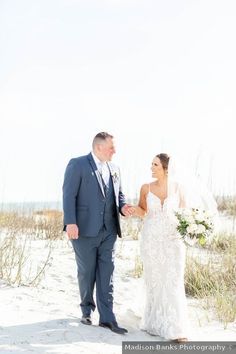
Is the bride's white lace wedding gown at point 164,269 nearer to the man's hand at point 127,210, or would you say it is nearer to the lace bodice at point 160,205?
the lace bodice at point 160,205

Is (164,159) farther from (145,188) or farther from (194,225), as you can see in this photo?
(194,225)

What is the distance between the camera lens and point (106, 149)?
5.82m

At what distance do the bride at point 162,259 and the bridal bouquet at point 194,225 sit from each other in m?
0.21

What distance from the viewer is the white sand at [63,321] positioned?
525 centimetres

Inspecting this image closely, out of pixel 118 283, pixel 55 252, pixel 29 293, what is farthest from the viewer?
pixel 55 252

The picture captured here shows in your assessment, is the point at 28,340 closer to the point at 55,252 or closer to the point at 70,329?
the point at 70,329

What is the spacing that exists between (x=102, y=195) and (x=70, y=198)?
331 mm

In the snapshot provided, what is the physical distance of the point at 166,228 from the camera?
19.4ft

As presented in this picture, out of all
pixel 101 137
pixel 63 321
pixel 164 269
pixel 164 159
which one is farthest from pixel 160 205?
pixel 63 321

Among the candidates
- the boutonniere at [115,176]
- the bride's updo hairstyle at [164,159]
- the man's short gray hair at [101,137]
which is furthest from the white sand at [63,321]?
the man's short gray hair at [101,137]

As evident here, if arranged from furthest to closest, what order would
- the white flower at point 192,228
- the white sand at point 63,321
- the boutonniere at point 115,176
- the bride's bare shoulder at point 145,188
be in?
1. the bride's bare shoulder at point 145,188
2. the boutonniere at point 115,176
3. the white flower at point 192,228
4. the white sand at point 63,321

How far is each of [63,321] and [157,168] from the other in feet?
5.92

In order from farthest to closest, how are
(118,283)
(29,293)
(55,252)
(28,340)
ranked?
(55,252) < (118,283) < (29,293) < (28,340)

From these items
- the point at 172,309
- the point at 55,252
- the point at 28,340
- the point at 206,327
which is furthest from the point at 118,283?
the point at 28,340
